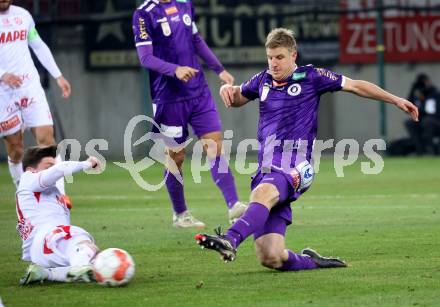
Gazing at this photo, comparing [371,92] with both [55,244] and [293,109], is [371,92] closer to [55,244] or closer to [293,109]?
[293,109]

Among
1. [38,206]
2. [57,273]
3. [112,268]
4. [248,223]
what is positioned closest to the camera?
[112,268]

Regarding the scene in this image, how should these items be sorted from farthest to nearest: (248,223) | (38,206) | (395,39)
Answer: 1. (395,39)
2. (38,206)
3. (248,223)

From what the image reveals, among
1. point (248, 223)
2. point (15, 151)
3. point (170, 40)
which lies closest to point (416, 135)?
point (170, 40)

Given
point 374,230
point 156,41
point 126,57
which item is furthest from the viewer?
point 126,57

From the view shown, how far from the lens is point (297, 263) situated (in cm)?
869

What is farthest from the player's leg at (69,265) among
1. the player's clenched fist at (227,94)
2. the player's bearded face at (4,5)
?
the player's bearded face at (4,5)

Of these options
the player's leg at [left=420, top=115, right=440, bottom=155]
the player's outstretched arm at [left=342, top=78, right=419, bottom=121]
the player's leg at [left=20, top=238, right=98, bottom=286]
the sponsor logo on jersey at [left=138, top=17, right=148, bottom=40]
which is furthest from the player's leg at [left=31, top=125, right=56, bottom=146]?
the player's leg at [left=420, top=115, right=440, bottom=155]

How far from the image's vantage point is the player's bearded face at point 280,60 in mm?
8806

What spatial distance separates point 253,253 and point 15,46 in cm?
404

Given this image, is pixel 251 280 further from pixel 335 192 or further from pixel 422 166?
pixel 422 166

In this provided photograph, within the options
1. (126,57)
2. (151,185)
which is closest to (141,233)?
(151,185)

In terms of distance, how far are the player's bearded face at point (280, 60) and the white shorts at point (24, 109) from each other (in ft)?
13.4

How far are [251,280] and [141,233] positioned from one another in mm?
3344

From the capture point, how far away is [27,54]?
12.5 m
